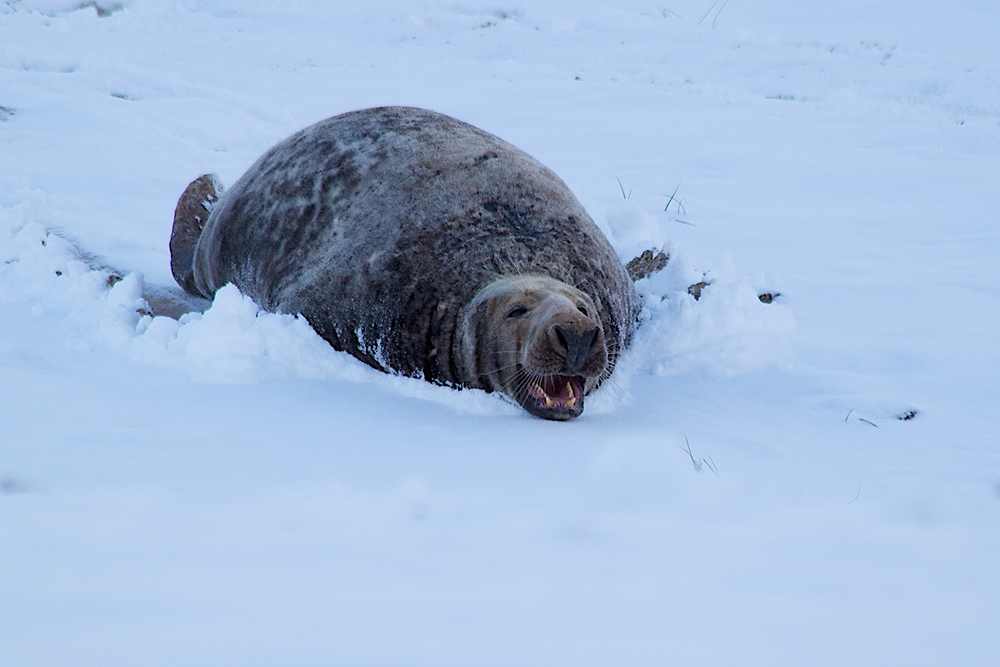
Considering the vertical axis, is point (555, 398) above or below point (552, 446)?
below

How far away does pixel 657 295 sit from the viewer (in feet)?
14.5

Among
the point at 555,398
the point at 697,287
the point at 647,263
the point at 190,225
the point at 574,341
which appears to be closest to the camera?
the point at 574,341

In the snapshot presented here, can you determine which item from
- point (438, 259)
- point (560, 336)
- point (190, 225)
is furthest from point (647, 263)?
point (190, 225)

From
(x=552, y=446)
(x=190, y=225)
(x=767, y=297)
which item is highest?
(x=552, y=446)

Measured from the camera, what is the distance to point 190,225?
5.02 m

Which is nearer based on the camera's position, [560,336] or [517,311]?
[560,336]

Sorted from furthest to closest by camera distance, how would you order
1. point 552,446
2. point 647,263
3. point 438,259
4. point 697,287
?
1. point 647,263
2. point 697,287
3. point 438,259
4. point 552,446

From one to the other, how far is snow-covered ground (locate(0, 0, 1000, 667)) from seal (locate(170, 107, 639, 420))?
0.60 feet

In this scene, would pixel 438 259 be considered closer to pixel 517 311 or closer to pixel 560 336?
pixel 517 311

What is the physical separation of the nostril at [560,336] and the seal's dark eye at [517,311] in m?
0.29

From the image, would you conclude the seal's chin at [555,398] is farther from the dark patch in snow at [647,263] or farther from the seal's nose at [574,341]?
the dark patch in snow at [647,263]

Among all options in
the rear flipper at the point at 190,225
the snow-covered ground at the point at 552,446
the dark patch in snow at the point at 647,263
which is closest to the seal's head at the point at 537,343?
the snow-covered ground at the point at 552,446

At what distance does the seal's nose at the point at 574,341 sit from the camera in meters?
3.11

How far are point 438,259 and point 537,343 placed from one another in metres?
0.68
